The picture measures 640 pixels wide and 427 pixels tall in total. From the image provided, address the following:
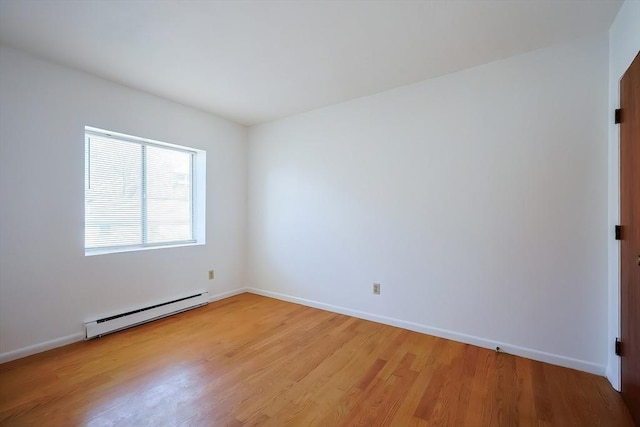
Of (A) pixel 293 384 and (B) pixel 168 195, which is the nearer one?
(A) pixel 293 384

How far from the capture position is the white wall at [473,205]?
85.0 inches

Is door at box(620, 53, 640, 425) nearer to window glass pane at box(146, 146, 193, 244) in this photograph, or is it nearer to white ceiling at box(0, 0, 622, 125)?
white ceiling at box(0, 0, 622, 125)

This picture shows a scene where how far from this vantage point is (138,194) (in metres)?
3.29

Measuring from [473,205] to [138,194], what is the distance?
3.64 meters

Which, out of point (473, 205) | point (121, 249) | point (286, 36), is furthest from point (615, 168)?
point (121, 249)

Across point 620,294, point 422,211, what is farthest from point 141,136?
point 620,294

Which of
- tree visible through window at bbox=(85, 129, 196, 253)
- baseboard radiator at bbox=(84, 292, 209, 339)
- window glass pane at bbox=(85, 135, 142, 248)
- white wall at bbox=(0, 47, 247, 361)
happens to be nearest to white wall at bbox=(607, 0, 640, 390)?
baseboard radiator at bbox=(84, 292, 209, 339)

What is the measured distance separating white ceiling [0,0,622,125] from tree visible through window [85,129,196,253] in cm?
77

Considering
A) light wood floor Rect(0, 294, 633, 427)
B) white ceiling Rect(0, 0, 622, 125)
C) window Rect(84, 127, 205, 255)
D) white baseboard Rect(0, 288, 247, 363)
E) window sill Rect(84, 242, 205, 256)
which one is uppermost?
white ceiling Rect(0, 0, 622, 125)

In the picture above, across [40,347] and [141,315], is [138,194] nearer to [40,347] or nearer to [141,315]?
[141,315]

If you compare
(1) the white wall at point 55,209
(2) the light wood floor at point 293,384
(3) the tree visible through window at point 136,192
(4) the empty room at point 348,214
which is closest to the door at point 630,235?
(4) the empty room at point 348,214

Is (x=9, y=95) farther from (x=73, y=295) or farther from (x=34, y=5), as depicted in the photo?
(x=73, y=295)

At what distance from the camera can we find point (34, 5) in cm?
184

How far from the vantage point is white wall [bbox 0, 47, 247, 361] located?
231 cm
